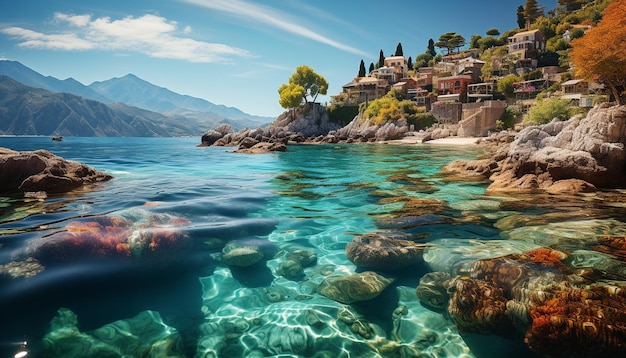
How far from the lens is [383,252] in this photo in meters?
6.14

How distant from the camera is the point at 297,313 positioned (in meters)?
4.72

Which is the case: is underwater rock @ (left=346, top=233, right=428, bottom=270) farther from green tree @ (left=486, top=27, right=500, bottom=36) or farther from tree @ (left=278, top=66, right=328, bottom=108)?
green tree @ (left=486, top=27, right=500, bottom=36)

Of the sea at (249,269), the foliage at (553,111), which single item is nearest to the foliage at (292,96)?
the foliage at (553,111)

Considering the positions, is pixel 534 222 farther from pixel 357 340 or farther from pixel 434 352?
pixel 357 340

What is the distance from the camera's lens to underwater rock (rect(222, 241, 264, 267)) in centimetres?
625

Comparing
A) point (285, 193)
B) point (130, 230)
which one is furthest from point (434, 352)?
point (285, 193)

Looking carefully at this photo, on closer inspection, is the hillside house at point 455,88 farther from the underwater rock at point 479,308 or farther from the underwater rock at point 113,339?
the underwater rock at point 113,339

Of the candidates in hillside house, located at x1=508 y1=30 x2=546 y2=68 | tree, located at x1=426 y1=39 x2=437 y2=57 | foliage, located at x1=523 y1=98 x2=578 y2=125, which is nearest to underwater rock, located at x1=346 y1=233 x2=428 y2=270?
foliage, located at x1=523 y1=98 x2=578 y2=125

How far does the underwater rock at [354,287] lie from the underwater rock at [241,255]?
1597 mm

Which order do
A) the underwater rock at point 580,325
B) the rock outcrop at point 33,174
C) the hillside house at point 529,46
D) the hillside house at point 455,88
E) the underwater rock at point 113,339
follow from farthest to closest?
the hillside house at point 529,46
the hillside house at point 455,88
the rock outcrop at point 33,174
the underwater rock at point 113,339
the underwater rock at point 580,325

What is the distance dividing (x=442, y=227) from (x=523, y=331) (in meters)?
3.97

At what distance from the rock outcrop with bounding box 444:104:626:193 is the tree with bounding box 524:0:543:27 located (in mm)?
110369

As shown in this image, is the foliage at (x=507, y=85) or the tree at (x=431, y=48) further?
the tree at (x=431, y=48)

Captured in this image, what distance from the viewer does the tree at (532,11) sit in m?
98.8
